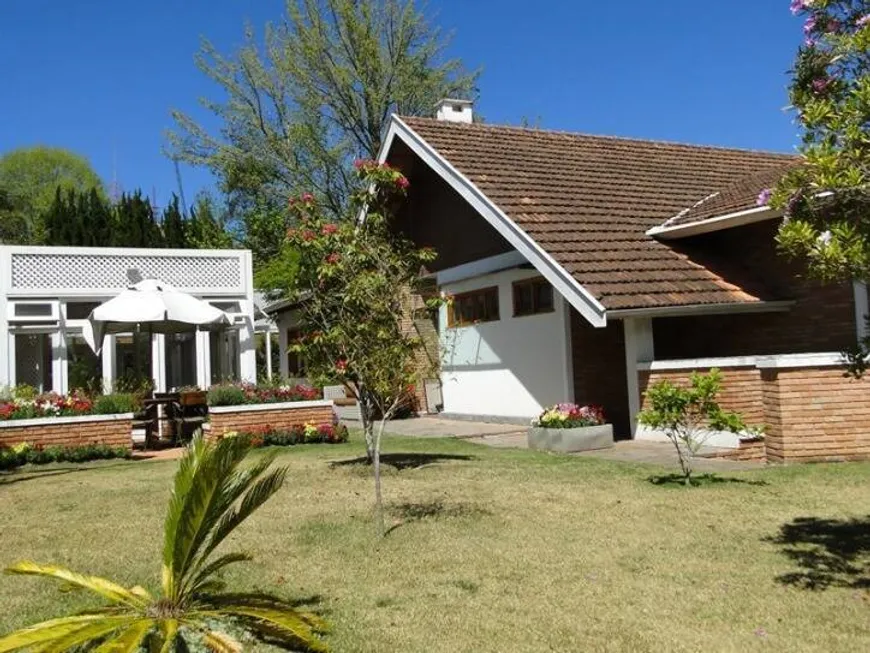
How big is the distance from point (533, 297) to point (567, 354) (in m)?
1.72

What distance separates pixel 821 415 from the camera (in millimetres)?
10227

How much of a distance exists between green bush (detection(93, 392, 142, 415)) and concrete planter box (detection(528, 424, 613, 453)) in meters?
6.78

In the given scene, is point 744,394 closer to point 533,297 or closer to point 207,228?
point 533,297

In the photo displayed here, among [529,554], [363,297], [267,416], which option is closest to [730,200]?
[267,416]

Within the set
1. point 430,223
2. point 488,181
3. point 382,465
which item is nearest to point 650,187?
point 488,181

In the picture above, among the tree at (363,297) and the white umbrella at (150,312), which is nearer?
the tree at (363,297)

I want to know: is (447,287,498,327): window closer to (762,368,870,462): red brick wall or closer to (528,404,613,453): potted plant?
(528,404,613,453): potted plant

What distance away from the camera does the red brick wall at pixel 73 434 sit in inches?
500

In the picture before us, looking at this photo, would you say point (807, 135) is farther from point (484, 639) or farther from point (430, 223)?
point (430, 223)

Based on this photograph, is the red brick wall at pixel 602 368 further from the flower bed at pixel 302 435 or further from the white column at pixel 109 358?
the white column at pixel 109 358

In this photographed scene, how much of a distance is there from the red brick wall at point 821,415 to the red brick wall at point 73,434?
Answer: 9852 millimetres

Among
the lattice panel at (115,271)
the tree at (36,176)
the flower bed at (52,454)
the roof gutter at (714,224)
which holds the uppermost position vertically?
the tree at (36,176)

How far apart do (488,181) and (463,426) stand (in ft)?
16.7

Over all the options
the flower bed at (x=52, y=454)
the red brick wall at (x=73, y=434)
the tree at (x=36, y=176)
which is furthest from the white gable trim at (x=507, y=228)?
the tree at (x=36, y=176)
